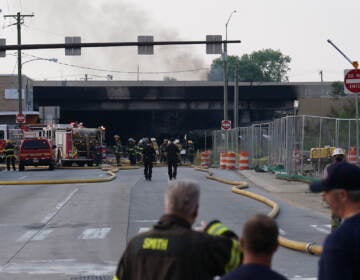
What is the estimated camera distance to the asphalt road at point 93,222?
14461mm

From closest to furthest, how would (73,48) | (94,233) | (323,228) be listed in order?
(94,233)
(323,228)
(73,48)

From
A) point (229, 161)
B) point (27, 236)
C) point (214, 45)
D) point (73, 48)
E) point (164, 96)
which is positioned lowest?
point (27, 236)

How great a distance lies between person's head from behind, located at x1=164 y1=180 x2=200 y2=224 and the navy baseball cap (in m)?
0.74

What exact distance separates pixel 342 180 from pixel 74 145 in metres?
50.3

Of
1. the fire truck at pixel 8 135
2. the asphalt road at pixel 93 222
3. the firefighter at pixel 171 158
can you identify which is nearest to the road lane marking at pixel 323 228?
the asphalt road at pixel 93 222

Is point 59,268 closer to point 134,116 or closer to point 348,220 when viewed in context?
point 348,220

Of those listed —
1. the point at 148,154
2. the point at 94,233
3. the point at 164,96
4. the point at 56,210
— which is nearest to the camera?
the point at 94,233

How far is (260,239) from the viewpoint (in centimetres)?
471

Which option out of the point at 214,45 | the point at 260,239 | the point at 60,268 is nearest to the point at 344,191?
the point at 260,239

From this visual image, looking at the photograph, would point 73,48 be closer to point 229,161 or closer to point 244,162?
point 244,162

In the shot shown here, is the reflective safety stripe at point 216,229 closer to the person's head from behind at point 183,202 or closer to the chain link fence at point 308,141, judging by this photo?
the person's head from behind at point 183,202

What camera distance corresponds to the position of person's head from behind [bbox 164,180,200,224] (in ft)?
18.0

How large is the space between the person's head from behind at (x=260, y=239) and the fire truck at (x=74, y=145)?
5016 cm

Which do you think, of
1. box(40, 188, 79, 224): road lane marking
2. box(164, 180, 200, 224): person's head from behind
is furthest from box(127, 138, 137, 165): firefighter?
box(164, 180, 200, 224): person's head from behind
